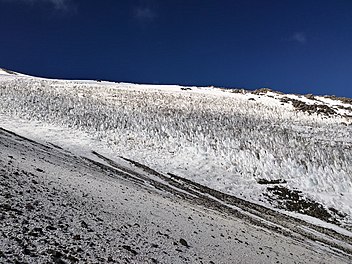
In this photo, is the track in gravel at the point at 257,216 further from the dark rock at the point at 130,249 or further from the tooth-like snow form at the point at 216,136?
the dark rock at the point at 130,249

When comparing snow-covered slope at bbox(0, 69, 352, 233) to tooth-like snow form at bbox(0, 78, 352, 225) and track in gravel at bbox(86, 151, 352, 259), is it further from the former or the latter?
track in gravel at bbox(86, 151, 352, 259)

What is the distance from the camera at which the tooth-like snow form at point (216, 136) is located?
21.8 m

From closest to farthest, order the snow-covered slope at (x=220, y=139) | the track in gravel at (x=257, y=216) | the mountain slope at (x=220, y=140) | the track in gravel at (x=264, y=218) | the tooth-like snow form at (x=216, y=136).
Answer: the track in gravel at (x=257, y=216) < the track in gravel at (x=264, y=218) < the mountain slope at (x=220, y=140) < the snow-covered slope at (x=220, y=139) < the tooth-like snow form at (x=216, y=136)

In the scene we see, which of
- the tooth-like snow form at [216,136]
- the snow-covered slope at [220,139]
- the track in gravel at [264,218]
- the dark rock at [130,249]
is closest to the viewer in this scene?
the dark rock at [130,249]

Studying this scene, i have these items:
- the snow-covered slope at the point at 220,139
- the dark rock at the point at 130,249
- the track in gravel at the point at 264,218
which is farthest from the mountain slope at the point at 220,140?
the dark rock at the point at 130,249

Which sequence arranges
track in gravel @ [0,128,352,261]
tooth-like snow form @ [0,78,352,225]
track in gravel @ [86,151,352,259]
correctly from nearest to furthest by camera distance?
track in gravel @ [0,128,352,261] < track in gravel @ [86,151,352,259] < tooth-like snow form @ [0,78,352,225]

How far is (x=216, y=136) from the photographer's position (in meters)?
30.0

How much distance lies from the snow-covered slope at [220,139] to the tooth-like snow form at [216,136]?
0.24 ft

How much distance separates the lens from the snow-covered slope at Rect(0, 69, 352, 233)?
20359 mm

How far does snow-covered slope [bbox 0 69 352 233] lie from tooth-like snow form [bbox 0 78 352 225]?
7 centimetres

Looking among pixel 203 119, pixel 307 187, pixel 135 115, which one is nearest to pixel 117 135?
pixel 135 115

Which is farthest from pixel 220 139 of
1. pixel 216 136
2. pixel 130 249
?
pixel 130 249

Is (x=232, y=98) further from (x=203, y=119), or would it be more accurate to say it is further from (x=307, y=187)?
(x=307, y=187)

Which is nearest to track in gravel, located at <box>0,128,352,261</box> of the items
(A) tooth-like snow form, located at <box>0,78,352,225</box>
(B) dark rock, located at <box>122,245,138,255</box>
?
(A) tooth-like snow form, located at <box>0,78,352,225</box>
